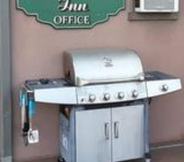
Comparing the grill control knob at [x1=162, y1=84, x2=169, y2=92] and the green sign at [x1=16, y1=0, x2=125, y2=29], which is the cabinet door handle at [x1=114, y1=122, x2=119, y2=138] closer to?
the grill control knob at [x1=162, y1=84, x2=169, y2=92]

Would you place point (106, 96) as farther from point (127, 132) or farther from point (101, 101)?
point (127, 132)

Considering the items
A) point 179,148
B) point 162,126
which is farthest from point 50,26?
point 179,148

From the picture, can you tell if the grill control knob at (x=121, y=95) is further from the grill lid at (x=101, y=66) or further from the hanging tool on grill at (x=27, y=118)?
the hanging tool on grill at (x=27, y=118)

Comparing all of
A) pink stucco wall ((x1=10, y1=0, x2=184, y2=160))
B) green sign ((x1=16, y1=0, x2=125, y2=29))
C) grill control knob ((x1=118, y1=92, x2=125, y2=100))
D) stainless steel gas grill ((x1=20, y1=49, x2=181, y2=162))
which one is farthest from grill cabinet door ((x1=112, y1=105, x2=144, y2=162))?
green sign ((x1=16, y1=0, x2=125, y2=29))

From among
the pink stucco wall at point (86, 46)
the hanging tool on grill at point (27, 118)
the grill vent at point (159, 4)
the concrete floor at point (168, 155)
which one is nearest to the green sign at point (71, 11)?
the pink stucco wall at point (86, 46)

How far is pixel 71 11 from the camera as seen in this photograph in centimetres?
344

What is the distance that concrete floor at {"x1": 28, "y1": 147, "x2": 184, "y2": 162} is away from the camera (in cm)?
364

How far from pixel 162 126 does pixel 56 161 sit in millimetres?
1084

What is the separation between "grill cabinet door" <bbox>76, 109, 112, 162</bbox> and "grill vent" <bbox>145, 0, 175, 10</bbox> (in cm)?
100

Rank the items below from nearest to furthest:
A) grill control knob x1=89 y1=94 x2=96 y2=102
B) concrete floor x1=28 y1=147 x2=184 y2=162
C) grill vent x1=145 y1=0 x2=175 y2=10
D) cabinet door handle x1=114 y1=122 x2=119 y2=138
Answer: grill control knob x1=89 y1=94 x2=96 y2=102, cabinet door handle x1=114 y1=122 x2=119 y2=138, grill vent x1=145 y1=0 x2=175 y2=10, concrete floor x1=28 y1=147 x2=184 y2=162

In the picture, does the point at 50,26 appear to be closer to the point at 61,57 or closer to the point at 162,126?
the point at 61,57

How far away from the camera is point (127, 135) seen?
3.32 m

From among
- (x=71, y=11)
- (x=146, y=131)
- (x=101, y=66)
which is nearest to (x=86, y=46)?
(x=71, y=11)

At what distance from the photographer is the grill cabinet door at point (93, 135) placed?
3170 millimetres
